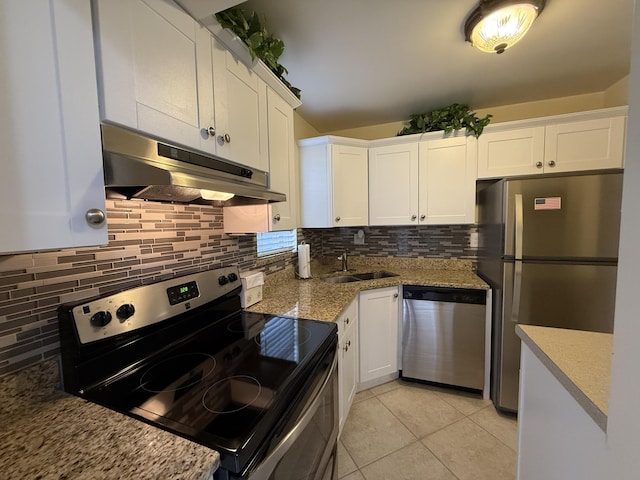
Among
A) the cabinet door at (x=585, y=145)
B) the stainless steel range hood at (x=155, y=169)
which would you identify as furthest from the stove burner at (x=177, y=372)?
the cabinet door at (x=585, y=145)

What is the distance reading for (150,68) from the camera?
2.60ft

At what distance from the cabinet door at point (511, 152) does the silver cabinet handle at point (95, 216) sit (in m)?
2.47

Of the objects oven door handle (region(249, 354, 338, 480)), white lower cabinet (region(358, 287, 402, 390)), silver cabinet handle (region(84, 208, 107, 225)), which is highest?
silver cabinet handle (region(84, 208, 107, 225))

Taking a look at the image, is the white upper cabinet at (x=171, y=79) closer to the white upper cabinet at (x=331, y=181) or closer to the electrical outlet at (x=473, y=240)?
the white upper cabinet at (x=331, y=181)

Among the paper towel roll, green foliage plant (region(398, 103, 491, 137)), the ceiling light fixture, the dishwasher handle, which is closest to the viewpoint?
the ceiling light fixture

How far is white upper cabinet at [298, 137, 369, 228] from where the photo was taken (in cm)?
229

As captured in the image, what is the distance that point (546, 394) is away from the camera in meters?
0.78

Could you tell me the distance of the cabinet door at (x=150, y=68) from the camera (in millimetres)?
685

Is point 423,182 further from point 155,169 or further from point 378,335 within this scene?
point 155,169

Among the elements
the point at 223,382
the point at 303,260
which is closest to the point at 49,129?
the point at 223,382

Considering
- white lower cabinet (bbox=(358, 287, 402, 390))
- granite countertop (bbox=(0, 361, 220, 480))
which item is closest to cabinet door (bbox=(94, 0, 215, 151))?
granite countertop (bbox=(0, 361, 220, 480))

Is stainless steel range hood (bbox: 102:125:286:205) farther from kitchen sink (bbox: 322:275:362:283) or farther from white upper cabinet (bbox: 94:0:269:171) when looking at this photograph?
kitchen sink (bbox: 322:275:362:283)

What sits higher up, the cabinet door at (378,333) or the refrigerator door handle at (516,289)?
the refrigerator door handle at (516,289)

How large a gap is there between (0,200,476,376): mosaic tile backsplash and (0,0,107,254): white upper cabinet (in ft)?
1.10
